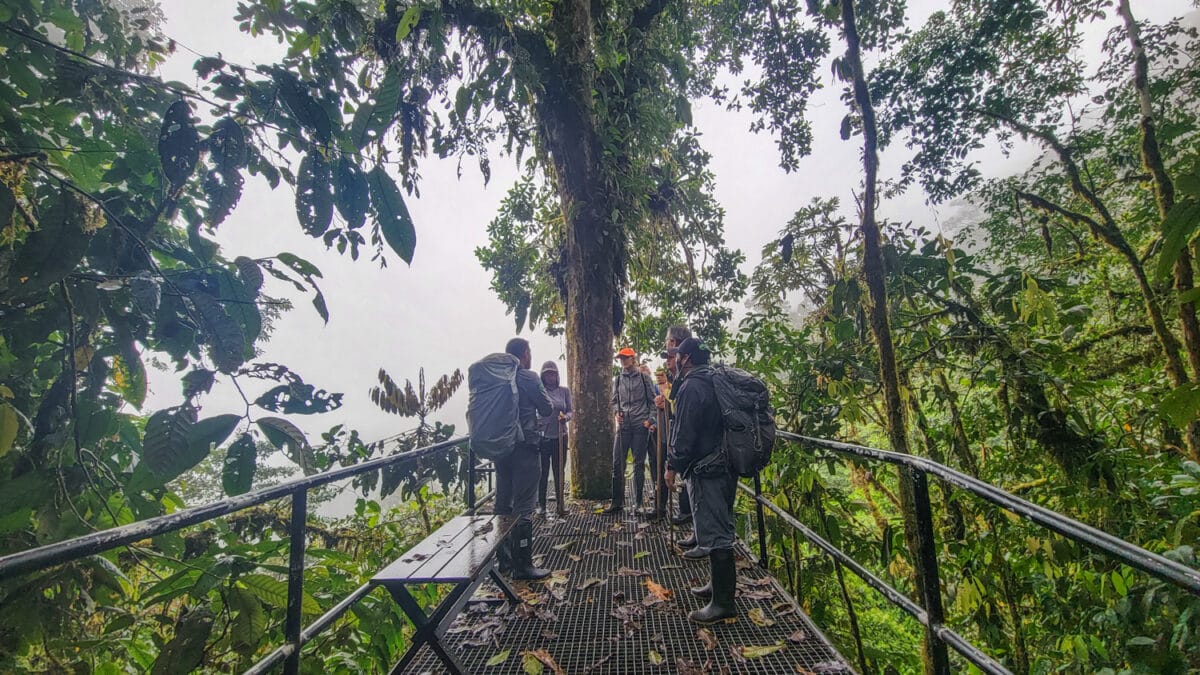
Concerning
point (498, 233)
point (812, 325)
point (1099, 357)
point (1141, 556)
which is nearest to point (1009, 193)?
point (1099, 357)

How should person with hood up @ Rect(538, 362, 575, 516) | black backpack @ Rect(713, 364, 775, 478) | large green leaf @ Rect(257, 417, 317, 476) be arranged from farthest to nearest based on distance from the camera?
person with hood up @ Rect(538, 362, 575, 516)
black backpack @ Rect(713, 364, 775, 478)
large green leaf @ Rect(257, 417, 317, 476)

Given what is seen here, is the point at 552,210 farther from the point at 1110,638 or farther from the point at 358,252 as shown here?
the point at 1110,638

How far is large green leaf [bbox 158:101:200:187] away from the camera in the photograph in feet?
3.55

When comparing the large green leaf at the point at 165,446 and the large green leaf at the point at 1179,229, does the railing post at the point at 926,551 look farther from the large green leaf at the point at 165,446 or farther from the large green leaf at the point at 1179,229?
the large green leaf at the point at 165,446

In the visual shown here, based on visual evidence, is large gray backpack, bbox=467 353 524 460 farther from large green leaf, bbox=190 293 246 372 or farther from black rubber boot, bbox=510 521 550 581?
large green leaf, bbox=190 293 246 372

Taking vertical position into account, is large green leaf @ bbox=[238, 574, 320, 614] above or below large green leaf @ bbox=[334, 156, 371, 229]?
below

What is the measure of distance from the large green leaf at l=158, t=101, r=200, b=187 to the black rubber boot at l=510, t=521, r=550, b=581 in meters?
3.33

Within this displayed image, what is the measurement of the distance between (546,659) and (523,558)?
1251 mm

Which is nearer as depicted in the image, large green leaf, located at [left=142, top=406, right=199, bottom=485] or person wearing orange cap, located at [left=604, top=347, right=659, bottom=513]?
large green leaf, located at [left=142, top=406, right=199, bottom=485]

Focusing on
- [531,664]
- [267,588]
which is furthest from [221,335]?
[531,664]

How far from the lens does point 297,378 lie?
1.25 meters

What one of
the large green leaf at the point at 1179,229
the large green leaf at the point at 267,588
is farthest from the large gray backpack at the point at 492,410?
the large green leaf at the point at 1179,229

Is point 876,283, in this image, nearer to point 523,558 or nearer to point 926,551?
point 926,551

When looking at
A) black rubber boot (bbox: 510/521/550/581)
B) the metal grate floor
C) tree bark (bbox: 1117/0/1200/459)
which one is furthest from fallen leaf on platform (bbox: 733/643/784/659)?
tree bark (bbox: 1117/0/1200/459)
